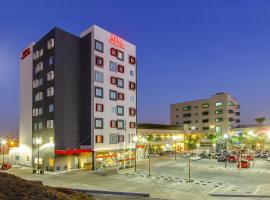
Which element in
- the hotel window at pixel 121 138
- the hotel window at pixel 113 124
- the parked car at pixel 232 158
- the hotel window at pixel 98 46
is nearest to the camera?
the hotel window at pixel 98 46

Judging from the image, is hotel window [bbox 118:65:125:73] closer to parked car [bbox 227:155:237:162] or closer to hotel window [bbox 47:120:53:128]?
hotel window [bbox 47:120:53:128]

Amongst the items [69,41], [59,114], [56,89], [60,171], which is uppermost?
[69,41]

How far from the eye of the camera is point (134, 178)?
49.6 metres

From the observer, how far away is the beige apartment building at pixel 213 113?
13800 centimetres

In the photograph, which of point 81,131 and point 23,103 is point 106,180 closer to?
point 81,131

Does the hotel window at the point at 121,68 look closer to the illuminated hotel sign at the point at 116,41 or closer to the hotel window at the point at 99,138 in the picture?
the illuminated hotel sign at the point at 116,41

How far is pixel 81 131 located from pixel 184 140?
235 feet

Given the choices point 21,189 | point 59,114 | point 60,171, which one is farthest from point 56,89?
point 21,189

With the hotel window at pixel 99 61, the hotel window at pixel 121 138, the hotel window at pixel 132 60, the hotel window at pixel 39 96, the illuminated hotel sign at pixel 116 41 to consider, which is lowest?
the hotel window at pixel 121 138

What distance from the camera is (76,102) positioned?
64.6 meters

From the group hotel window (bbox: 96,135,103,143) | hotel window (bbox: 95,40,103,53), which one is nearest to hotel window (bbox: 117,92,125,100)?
hotel window (bbox: 95,40,103,53)

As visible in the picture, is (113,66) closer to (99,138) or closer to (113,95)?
(113,95)

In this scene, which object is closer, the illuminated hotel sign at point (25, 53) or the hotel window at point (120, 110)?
the hotel window at point (120, 110)

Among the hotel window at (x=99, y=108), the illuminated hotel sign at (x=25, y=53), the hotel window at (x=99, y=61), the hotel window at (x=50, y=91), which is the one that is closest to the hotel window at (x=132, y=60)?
the hotel window at (x=99, y=61)
